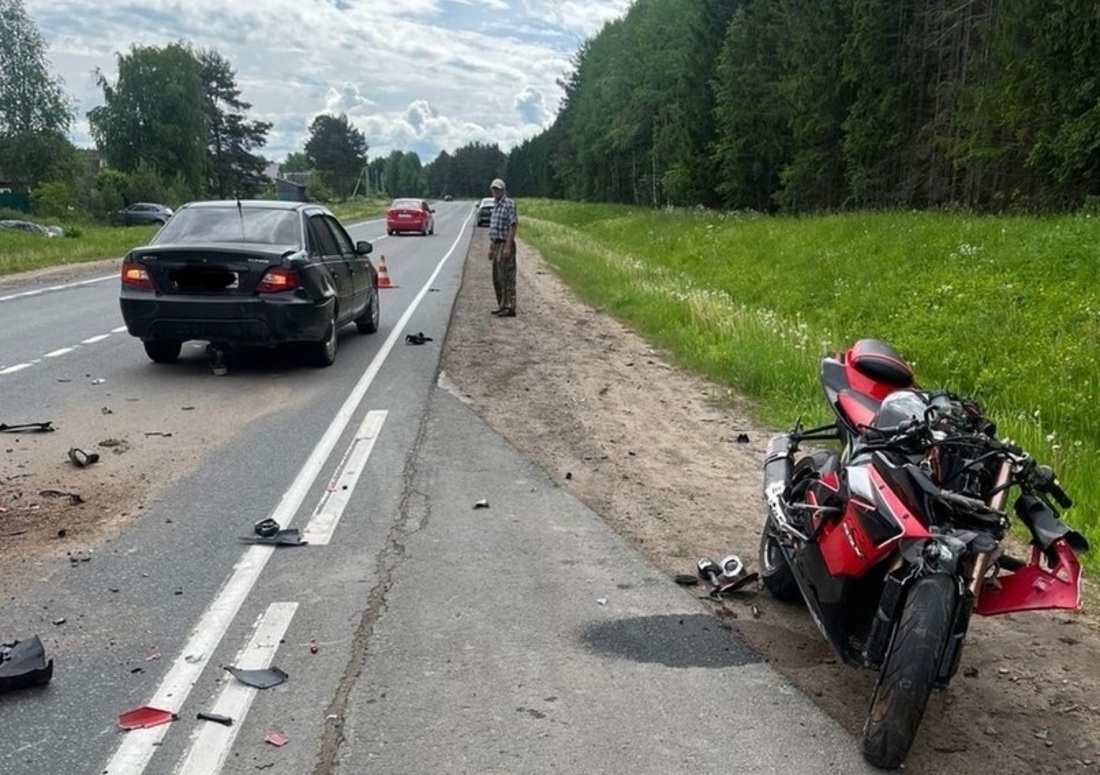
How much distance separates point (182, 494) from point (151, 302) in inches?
165

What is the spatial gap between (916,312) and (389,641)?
35.6 feet

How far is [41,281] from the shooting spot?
67.6 ft

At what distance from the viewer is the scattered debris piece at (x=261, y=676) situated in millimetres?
3668

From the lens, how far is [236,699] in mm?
3549

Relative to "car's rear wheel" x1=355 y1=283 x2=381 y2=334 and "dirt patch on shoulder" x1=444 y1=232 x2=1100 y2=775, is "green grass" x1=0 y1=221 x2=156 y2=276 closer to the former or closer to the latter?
"car's rear wheel" x1=355 y1=283 x2=381 y2=334

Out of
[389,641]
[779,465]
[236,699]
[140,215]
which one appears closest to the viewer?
[236,699]

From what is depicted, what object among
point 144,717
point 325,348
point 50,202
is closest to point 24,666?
point 144,717

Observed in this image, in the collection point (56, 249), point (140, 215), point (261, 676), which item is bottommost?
point (140, 215)

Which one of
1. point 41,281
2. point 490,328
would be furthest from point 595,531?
point 41,281

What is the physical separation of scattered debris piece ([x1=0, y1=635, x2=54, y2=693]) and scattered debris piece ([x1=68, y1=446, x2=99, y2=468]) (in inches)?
114

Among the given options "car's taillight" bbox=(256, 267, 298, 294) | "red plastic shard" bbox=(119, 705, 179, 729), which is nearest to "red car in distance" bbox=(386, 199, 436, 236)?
"car's taillight" bbox=(256, 267, 298, 294)

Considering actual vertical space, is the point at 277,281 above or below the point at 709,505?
above

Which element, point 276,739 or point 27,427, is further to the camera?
point 27,427

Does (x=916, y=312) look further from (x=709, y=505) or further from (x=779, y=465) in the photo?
(x=779, y=465)
